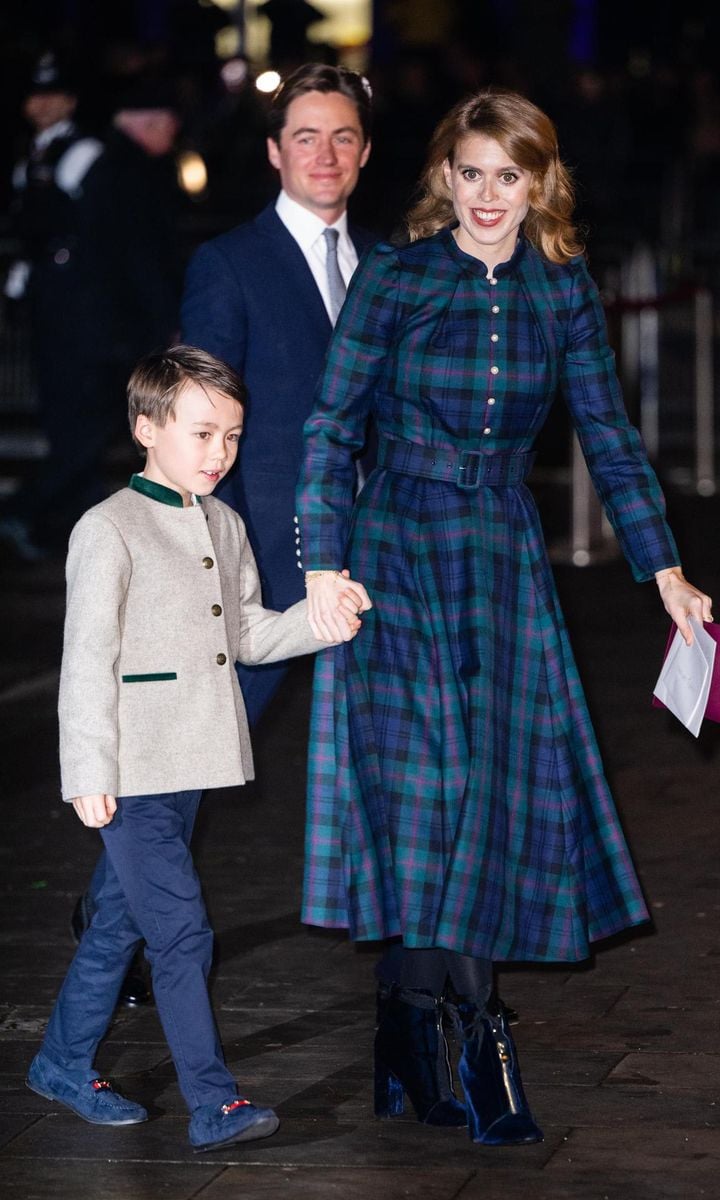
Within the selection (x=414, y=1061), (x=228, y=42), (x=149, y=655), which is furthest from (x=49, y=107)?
(x=228, y=42)

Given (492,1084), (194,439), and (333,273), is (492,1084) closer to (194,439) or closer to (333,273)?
(194,439)

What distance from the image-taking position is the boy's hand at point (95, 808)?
417cm

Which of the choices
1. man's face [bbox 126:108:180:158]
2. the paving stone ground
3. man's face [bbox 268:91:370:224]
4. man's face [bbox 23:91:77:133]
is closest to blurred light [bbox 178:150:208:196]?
man's face [bbox 23:91:77:133]

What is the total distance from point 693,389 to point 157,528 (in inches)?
498

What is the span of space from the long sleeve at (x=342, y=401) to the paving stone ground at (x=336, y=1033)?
3.63ft

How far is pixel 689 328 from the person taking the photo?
17312 mm

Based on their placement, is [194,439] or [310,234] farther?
[310,234]

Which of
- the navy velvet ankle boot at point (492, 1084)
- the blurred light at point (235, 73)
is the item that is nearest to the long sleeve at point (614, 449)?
the navy velvet ankle boot at point (492, 1084)

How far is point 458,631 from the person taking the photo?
4.38 meters

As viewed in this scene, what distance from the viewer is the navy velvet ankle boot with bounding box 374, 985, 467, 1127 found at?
14.3 ft

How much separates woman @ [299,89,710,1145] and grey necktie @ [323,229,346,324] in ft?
3.05

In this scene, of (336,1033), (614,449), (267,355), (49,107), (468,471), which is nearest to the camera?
(468,471)

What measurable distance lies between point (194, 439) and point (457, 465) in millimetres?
504

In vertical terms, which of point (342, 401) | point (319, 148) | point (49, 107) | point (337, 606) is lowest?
point (337, 606)
